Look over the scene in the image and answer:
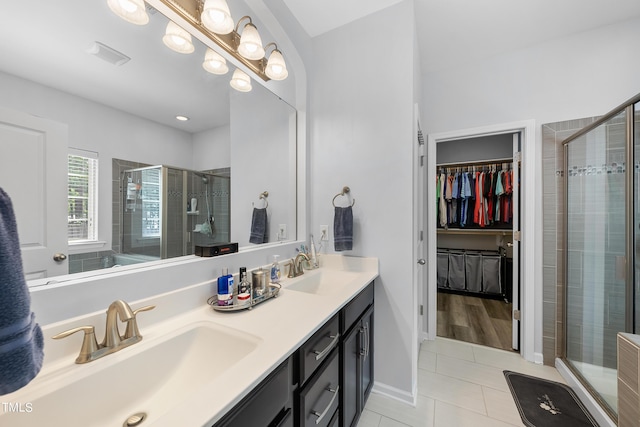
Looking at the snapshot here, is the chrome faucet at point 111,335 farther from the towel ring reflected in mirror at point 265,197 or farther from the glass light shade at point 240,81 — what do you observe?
the glass light shade at point 240,81

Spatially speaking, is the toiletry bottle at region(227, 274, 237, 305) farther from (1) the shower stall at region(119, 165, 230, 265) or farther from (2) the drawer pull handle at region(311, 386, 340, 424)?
(2) the drawer pull handle at region(311, 386, 340, 424)

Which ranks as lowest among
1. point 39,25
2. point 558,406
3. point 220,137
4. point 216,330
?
point 558,406

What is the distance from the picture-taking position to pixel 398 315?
1698 millimetres

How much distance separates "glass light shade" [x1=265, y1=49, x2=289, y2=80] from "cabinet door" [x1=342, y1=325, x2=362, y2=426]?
1569mm

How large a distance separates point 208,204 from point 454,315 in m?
3.11

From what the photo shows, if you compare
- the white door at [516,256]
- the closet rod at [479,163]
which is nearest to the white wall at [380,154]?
the white door at [516,256]

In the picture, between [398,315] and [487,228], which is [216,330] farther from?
[487,228]

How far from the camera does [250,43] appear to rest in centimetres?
131

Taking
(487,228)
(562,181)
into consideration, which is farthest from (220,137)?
(487,228)

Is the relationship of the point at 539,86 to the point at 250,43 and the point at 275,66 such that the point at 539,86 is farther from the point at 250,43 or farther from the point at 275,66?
the point at 250,43

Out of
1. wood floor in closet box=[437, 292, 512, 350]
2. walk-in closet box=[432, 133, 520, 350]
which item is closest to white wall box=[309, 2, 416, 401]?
wood floor in closet box=[437, 292, 512, 350]

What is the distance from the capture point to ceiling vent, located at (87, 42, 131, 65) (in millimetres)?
887

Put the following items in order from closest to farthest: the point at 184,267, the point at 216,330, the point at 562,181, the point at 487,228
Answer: the point at 216,330, the point at 184,267, the point at 562,181, the point at 487,228

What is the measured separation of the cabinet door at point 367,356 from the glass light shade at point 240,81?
153 cm
